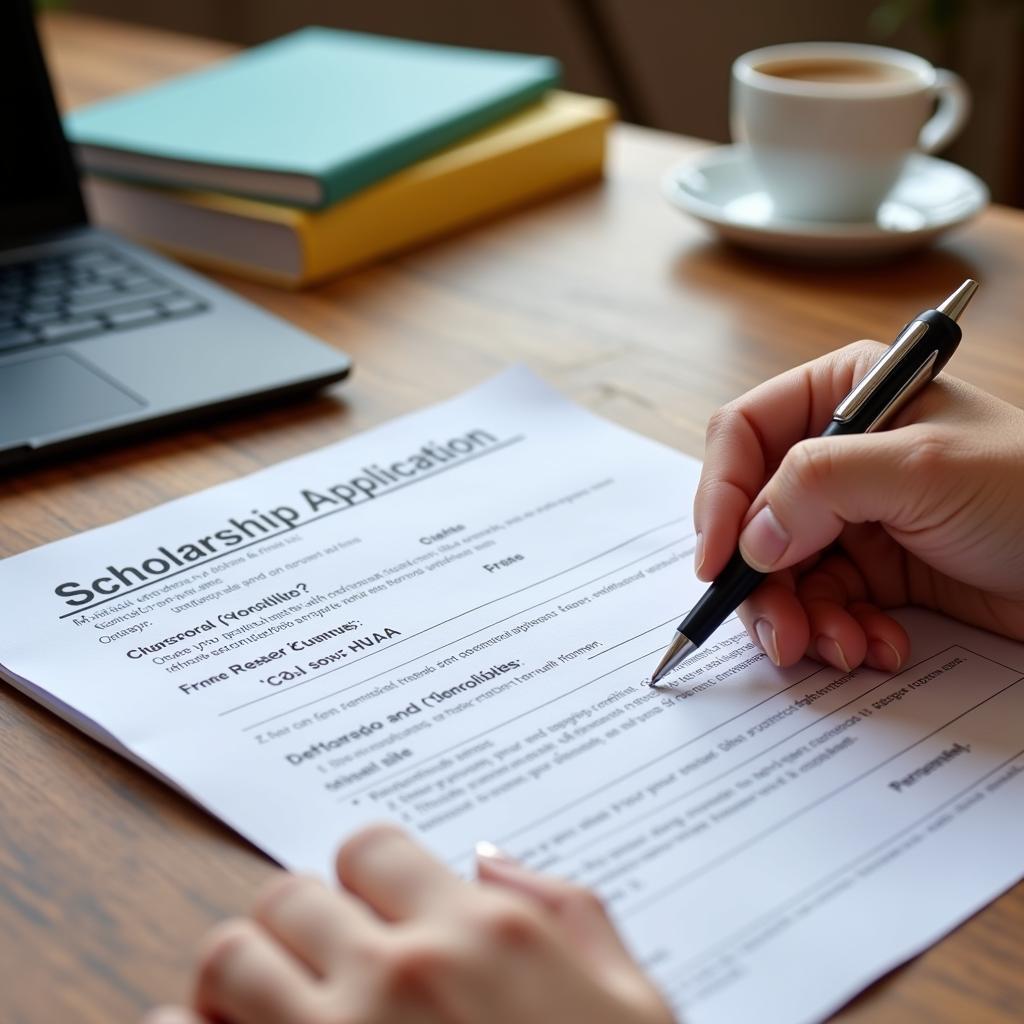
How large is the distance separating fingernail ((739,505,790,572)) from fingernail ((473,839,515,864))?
0.18 m

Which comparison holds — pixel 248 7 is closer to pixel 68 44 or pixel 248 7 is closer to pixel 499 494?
pixel 68 44

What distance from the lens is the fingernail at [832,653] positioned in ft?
1.72

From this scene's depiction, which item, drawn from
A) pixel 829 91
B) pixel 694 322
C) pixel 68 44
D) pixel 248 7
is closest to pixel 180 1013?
pixel 694 322

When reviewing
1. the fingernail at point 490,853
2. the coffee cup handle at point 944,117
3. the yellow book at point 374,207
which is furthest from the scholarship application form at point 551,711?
the coffee cup handle at point 944,117

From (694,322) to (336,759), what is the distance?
0.49 m

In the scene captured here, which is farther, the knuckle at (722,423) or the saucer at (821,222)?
the saucer at (821,222)

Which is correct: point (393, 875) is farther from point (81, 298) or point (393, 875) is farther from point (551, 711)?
point (81, 298)

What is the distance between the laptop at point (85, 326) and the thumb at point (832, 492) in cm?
32

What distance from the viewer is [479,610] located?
0.56m

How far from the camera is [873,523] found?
595 millimetres

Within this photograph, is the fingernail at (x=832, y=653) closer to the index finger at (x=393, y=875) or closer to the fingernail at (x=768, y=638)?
the fingernail at (x=768, y=638)

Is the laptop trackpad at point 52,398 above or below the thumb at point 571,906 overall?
above

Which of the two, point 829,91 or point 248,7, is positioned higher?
point 829,91

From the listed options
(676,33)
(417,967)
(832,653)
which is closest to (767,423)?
(832,653)
